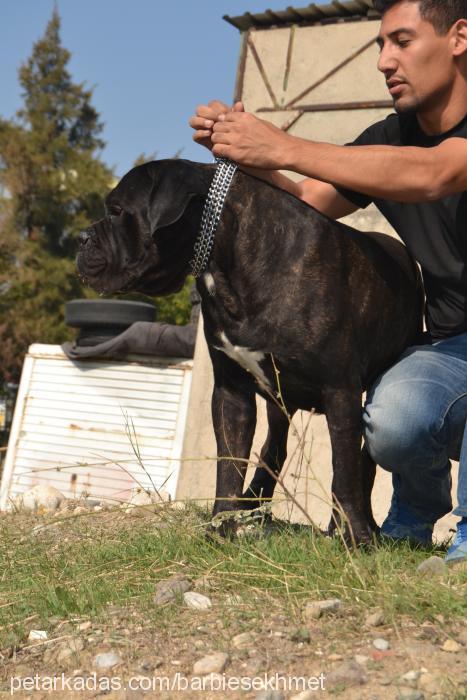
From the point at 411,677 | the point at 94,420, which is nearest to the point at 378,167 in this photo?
the point at 411,677

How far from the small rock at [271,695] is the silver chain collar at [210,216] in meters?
1.79

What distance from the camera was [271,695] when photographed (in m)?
2.32

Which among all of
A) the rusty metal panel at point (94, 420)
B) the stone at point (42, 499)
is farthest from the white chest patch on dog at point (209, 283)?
the rusty metal panel at point (94, 420)

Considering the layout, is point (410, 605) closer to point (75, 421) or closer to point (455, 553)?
point (455, 553)

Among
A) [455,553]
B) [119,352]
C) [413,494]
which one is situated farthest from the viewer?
[119,352]

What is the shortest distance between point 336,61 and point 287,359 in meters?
6.92

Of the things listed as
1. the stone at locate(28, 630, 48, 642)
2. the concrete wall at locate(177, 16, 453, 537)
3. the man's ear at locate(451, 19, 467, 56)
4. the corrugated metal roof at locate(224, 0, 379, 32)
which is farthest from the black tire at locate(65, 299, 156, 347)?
the stone at locate(28, 630, 48, 642)

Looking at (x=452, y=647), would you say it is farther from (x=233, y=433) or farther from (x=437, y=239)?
(x=437, y=239)

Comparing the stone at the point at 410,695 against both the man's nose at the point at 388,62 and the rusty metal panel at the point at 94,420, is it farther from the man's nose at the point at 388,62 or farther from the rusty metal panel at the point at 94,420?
the rusty metal panel at the point at 94,420

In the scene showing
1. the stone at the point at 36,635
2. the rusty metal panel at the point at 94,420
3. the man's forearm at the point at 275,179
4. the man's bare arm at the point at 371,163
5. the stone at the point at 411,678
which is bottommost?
the rusty metal panel at the point at 94,420

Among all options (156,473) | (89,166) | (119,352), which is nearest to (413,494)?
(156,473)

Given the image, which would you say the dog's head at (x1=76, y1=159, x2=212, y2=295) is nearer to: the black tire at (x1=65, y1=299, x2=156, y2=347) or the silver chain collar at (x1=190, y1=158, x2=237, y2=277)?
the silver chain collar at (x1=190, y1=158, x2=237, y2=277)

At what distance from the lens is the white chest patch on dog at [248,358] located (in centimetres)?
358

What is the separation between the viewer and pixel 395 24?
3.58m
